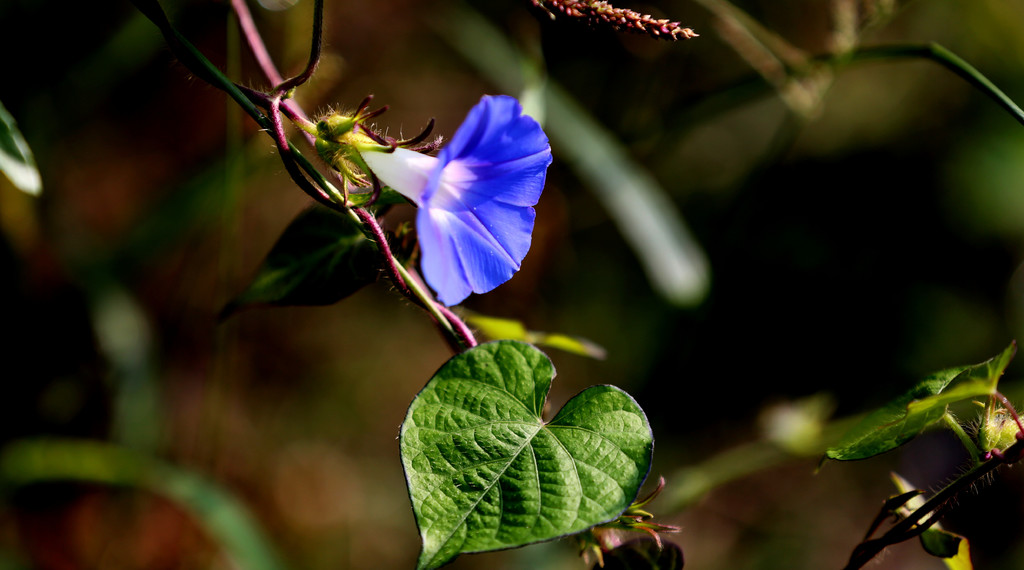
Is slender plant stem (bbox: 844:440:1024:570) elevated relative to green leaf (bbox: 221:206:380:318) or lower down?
lower down

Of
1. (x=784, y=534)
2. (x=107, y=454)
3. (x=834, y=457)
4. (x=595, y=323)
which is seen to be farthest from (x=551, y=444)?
(x=784, y=534)

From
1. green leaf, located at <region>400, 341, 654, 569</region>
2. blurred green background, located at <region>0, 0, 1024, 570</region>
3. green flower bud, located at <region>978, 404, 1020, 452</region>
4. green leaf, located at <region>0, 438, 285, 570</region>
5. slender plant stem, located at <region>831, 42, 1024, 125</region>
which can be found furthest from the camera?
blurred green background, located at <region>0, 0, 1024, 570</region>

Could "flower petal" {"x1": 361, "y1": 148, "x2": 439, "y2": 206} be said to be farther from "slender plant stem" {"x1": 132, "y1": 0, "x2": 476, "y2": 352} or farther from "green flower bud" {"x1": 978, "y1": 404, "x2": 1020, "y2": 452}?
"green flower bud" {"x1": 978, "y1": 404, "x2": 1020, "y2": 452}

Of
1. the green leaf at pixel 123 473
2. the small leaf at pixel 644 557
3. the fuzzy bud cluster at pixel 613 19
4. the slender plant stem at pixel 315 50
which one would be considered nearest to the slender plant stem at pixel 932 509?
the small leaf at pixel 644 557

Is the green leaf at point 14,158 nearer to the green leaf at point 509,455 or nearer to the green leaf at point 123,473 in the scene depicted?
the green leaf at point 509,455

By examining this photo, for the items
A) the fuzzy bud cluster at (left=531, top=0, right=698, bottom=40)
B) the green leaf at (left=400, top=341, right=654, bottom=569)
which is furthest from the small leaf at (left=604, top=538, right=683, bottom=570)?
the fuzzy bud cluster at (left=531, top=0, right=698, bottom=40)

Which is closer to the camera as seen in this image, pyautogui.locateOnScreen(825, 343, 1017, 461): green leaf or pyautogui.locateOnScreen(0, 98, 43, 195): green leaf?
pyautogui.locateOnScreen(825, 343, 1017, 461): green leaf

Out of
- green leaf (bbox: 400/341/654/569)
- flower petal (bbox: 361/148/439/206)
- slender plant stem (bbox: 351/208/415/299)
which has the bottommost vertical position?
green leaf (bbox: 400/341/654/569)

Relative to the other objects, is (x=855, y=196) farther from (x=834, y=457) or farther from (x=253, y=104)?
(x=253, y=104)
